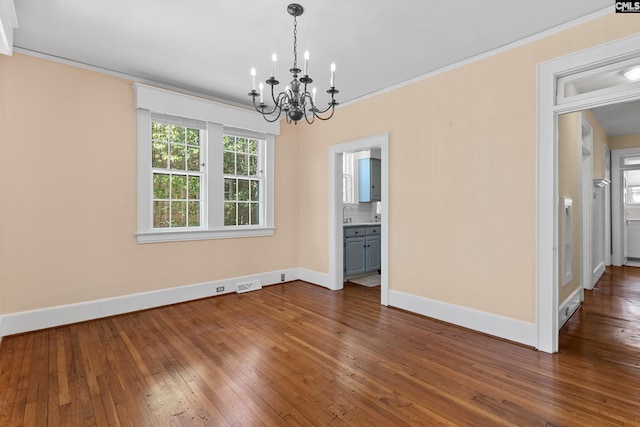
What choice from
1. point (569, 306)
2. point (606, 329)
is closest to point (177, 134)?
point (569, 306)

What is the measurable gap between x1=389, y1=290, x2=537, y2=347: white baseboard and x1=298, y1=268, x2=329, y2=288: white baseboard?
1.29 metres

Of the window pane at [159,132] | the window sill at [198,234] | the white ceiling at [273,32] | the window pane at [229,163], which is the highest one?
the white ceiling at [273,32]

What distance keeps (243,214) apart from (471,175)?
3.32 metres

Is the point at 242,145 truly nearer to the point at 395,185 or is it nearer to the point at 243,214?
the point at 243,214

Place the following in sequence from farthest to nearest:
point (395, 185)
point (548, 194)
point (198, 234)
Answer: point (198, 234) < point (395, 185) < point (548, 194)

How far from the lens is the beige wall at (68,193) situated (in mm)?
3113

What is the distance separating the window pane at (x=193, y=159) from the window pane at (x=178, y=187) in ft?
0.59

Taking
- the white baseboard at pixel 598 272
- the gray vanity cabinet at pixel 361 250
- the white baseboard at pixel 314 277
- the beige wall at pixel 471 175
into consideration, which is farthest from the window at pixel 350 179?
the white baseboard at pixel 598 272

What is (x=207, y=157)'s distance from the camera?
4.42 metres

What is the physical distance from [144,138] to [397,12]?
3.21 meters

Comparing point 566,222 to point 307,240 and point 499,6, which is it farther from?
point 307,240

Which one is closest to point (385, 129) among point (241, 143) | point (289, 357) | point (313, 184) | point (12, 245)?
point (313, 184)

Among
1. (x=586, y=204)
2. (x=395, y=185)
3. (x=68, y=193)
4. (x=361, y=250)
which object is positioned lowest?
(x=361, y=250)

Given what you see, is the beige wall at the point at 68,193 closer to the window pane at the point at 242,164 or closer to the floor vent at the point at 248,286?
the floor vent at the point at 248,286
